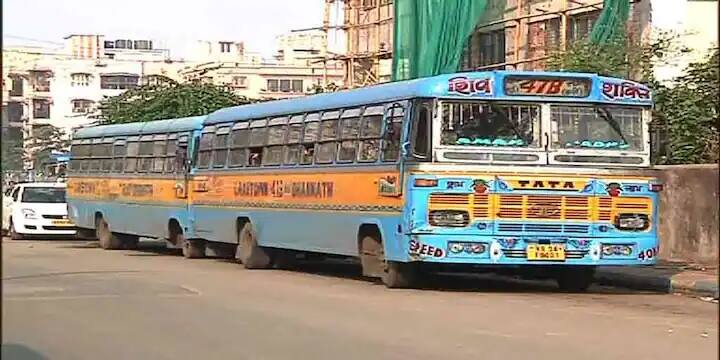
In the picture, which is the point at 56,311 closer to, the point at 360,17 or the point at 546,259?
the point at 546,259

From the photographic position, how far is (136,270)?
69.8ft

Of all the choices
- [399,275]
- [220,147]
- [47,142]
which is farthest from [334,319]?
[47,142]

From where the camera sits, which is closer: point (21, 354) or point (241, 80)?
point (21, 354)

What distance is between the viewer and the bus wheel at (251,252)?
21422mm

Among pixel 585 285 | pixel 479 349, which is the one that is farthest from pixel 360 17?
pixel 479 349

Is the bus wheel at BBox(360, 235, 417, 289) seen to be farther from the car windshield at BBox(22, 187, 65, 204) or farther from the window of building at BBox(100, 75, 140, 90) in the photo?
the window of building at BBox(100, 75, 140, 90)

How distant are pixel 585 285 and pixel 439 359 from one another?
7751 millimetres

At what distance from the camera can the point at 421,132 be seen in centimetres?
1631

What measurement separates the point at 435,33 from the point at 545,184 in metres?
16.1

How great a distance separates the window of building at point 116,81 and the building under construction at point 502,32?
51574 mm

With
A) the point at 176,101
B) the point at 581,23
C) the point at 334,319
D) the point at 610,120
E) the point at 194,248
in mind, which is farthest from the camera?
the point at 176,101

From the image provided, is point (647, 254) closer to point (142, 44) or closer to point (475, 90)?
point (475, 90)

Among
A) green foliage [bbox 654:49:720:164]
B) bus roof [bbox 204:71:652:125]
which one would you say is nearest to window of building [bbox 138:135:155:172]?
bus roof [bbox 204:71:652:125]

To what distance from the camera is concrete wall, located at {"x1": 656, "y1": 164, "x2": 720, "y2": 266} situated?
68.3 feet
